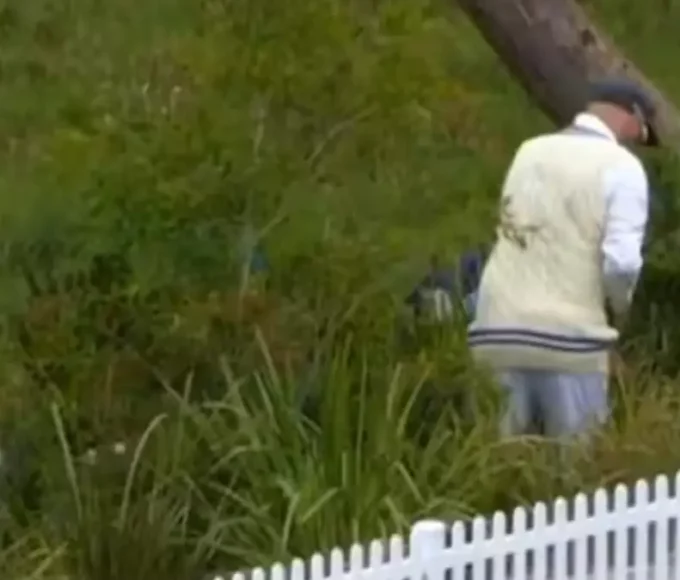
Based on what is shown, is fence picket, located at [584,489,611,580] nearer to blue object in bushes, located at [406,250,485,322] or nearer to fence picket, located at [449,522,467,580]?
fence picket, located at [449,522,467,580]

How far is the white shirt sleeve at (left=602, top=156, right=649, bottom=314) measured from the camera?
19.4 ft

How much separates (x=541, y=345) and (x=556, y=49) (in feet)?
7.73

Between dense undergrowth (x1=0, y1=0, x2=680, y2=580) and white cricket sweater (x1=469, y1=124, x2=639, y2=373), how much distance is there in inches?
9.0

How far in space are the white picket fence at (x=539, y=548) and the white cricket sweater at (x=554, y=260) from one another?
2.97 feet

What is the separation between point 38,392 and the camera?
6086 millimetres

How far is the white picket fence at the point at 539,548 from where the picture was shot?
4613 millimetres

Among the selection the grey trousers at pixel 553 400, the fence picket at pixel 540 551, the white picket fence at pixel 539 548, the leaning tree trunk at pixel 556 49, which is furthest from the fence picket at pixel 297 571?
the leaning tree trunk at pixel 556 49

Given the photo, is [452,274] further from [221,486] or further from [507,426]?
[221,486]

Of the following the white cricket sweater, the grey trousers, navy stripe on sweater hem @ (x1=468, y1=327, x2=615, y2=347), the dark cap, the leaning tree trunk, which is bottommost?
the grey trousers

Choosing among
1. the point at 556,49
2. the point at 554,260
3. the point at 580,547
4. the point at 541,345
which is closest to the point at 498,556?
the point at 580,547

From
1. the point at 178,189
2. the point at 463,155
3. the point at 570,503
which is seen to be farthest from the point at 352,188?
the point at 570,503

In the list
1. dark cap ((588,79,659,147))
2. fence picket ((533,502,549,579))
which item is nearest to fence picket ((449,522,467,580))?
fence picket ((533,502,549,579))

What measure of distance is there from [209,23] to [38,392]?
233 inches

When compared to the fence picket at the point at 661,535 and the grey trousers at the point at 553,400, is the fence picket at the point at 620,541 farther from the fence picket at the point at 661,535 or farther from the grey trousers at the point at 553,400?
the grey trousers at the point at 553,400
